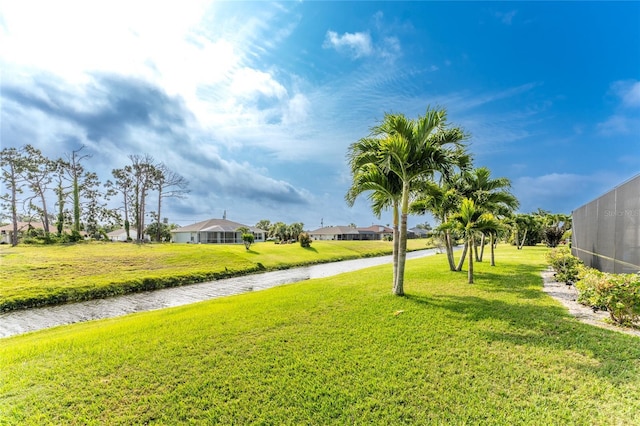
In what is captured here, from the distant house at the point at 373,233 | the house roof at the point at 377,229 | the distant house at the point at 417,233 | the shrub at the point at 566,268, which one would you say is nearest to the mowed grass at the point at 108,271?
the shrub at the point at 566,268

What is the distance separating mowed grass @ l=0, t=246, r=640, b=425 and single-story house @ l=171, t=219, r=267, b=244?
4408cm

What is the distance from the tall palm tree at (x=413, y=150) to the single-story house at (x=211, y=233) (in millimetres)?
44323

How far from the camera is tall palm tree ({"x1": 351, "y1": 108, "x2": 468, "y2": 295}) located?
8500 millimetres

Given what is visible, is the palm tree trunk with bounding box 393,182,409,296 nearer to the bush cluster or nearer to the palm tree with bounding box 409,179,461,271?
the palm tree with bounding box 409,179,461,271

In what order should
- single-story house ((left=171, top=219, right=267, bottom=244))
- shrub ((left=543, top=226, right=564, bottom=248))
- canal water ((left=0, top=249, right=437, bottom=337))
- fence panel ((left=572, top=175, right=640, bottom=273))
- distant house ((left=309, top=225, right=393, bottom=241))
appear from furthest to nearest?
distant house ((left=309, top=225, right=393, bottom=241)) → single-story house ((left=171, top=219, right=267, bottom=244)) → shrub ((left=543, top=226, right=564, bottom=248)) → canal water ((left=0, top=249, right=437, bottom=337)) → fence panel ((left=572, top=175, right=640, bottom=273))

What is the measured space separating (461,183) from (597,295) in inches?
367

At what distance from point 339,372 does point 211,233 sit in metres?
48.4

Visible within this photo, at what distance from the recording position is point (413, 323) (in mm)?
6363

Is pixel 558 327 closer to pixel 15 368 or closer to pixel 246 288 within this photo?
pixel 15 368

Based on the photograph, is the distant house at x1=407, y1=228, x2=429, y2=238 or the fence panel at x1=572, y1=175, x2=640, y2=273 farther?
the distant house at x1=407, y1=228, x2=429, y2=238

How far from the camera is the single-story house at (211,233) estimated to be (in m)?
49.0

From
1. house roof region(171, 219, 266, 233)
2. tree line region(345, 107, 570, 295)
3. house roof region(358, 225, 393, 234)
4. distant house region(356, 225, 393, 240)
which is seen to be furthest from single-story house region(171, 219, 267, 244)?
tree line region(345, 107, 570, 295)

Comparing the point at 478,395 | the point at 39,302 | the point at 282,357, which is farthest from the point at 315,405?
the point at 39,302

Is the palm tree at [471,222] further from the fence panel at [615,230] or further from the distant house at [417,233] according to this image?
the distant house at [417,233]
